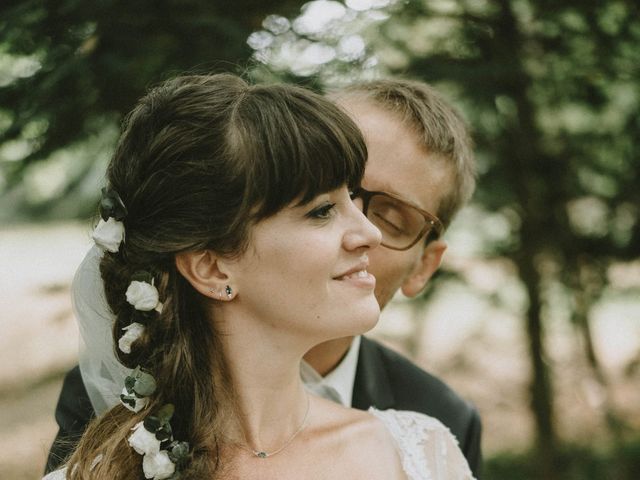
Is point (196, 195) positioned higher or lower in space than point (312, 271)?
higher

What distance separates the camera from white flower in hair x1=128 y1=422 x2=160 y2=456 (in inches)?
83.6

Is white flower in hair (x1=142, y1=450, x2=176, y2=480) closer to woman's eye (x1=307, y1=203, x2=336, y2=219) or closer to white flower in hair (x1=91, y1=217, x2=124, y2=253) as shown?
white flower in hair (x1=91, y1=217, x2=124, y2=253)

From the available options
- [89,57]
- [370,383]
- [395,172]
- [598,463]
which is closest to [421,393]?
[370,383]

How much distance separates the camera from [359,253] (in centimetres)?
223

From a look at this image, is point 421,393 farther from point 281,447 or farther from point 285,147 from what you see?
point 285,147

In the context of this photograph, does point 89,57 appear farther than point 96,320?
Yes

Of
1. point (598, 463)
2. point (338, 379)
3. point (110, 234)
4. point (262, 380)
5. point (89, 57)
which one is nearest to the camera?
point (110, 234)

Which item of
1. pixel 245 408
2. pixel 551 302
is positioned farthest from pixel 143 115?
pixel 551 302

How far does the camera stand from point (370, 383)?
3.25 m

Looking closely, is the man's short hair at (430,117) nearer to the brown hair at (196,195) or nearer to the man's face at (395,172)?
the man's face at (395,172)

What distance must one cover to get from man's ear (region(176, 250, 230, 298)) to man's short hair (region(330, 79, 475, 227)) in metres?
1.15

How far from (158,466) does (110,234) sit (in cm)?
66

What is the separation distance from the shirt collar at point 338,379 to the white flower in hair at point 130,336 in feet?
3.35

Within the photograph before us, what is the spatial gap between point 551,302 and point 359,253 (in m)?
3.40
